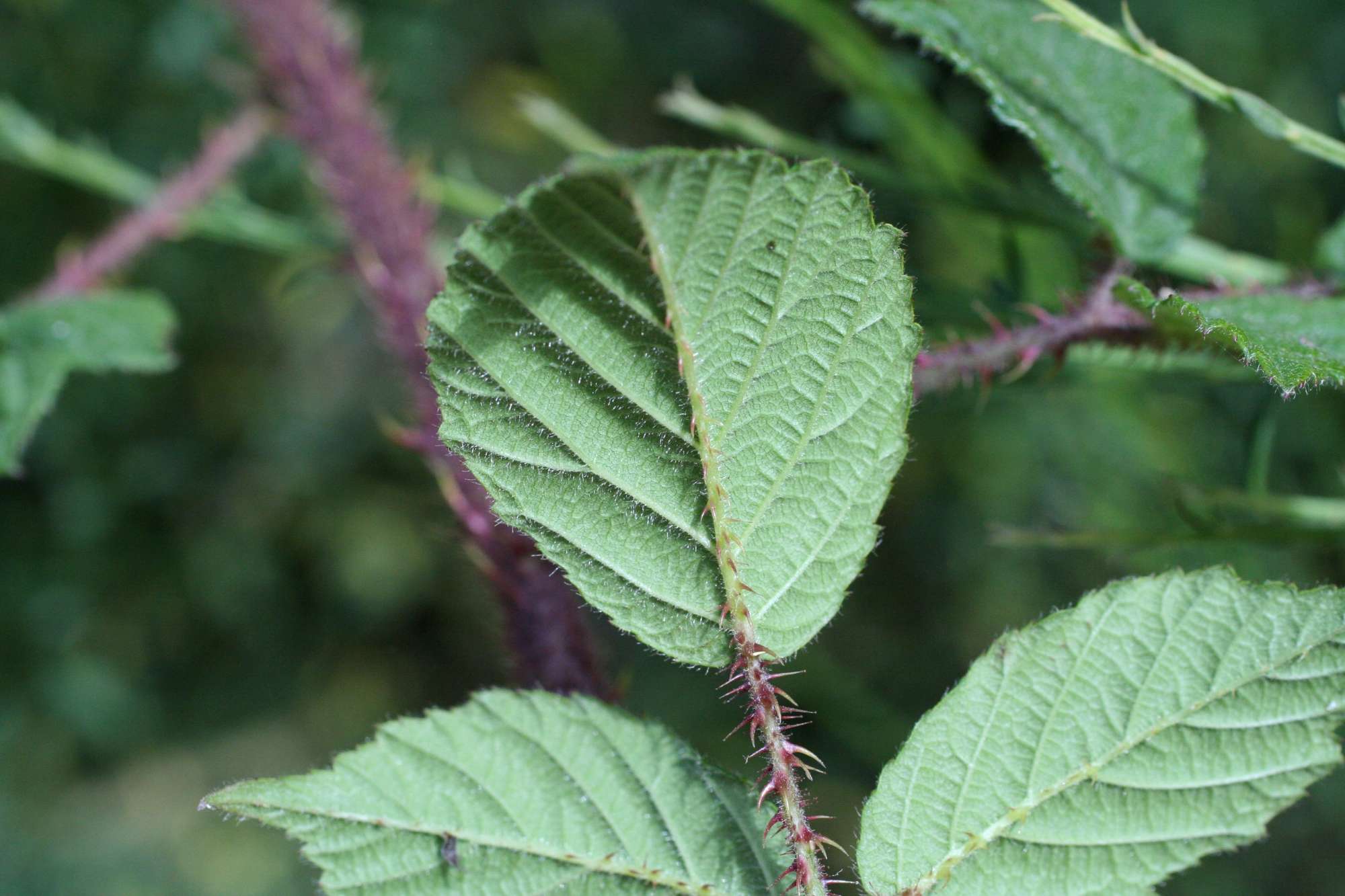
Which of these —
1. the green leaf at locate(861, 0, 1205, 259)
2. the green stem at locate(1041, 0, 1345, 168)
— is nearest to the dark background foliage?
the green leaf at locate(861, 0, 1205, 259)

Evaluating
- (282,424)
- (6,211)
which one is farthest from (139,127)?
(282,424)

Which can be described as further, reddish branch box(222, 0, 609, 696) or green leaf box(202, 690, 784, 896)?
reddish branch box(222, 0, 609, 696)

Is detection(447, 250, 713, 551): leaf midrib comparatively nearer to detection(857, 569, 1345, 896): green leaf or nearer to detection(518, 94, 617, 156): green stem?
detection(857, 569, 1345, 896): green leaf

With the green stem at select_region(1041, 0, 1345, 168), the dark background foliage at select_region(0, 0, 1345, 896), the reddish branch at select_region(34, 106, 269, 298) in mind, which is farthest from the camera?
the dark background foliage at select_region(0, 0, 1345, 896)

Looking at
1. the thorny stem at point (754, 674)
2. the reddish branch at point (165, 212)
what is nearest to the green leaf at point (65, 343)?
the reddish branch at point (165, 212)

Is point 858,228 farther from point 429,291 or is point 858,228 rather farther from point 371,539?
point 371,539

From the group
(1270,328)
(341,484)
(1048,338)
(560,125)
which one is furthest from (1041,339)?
(341,484)

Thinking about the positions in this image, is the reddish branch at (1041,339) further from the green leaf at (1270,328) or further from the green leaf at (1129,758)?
the green leaf at (1129,758)
